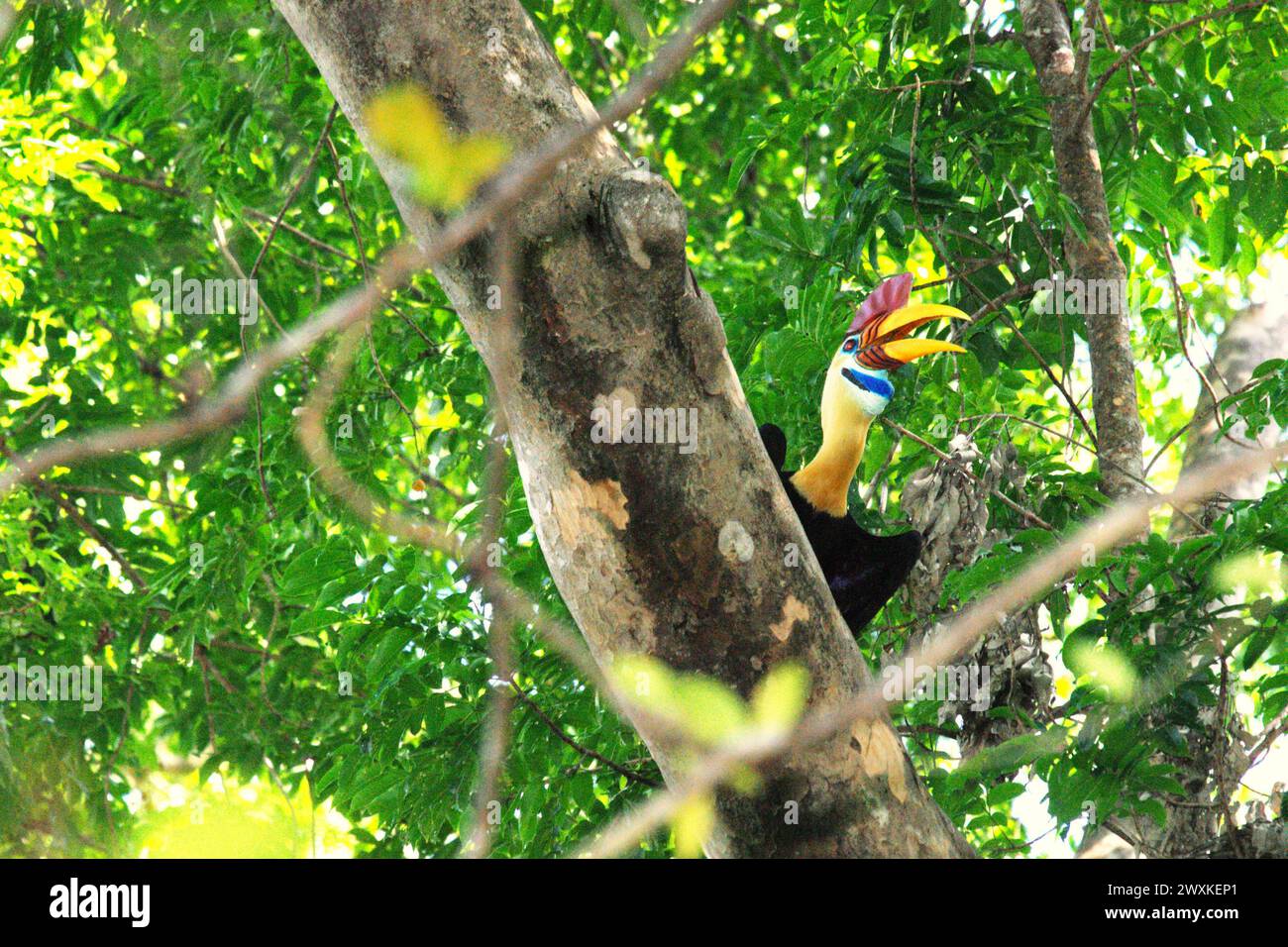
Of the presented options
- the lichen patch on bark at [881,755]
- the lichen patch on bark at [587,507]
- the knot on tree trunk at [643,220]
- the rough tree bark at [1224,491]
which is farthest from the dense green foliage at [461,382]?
the knot on tree trunk at [643,220]

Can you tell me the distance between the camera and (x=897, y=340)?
286cm

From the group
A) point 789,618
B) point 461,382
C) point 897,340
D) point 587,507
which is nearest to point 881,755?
point 789,618

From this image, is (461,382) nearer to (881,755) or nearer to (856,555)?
(856,555)

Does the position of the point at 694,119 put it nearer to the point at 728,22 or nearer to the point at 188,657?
the point at 728,22

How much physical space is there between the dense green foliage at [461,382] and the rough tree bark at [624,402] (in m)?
0.77

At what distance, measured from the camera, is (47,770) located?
12.7 ft

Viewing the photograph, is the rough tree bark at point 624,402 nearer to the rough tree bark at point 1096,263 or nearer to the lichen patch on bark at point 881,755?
the lichen patch on bark at point 881,755

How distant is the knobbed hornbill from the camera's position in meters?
2.83

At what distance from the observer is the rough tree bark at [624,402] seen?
2.00 meters

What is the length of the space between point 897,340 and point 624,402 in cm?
105

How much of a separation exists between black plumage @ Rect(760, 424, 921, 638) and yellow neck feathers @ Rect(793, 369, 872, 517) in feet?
0.12
